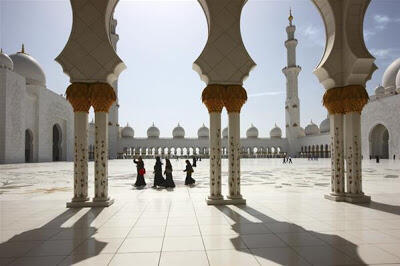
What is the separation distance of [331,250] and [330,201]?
3167 millimetres

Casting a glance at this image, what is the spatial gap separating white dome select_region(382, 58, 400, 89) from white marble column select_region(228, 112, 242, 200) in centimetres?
3381

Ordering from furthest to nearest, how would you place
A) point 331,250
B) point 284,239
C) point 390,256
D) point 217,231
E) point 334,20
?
point 334,20, point 217,231, point 284,239, point 331,250, point 390,256

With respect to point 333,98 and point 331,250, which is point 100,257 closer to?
point 331,250

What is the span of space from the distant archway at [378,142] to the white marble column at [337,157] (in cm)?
2975

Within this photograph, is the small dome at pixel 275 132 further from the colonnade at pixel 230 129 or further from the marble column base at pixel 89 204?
the marble column base at pixel 89 204

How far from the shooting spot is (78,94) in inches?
229

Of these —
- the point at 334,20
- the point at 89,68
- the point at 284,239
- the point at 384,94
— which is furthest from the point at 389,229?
the point at 384,94

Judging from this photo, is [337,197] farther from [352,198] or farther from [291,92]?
[291,92]

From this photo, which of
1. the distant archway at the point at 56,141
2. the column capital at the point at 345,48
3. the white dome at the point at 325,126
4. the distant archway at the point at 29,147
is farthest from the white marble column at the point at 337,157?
the white dome at the point at 325,126

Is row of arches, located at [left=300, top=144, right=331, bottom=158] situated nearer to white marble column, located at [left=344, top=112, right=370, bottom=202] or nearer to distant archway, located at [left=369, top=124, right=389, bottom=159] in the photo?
distant archway, located at [left=369, top=124, right=389, bottom=159]

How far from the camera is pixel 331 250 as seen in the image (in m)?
3.10

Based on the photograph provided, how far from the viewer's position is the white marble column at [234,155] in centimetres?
597

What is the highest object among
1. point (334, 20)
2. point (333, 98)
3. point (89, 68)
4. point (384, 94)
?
point (384, 94)

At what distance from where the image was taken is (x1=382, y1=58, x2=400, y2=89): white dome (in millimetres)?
32812
